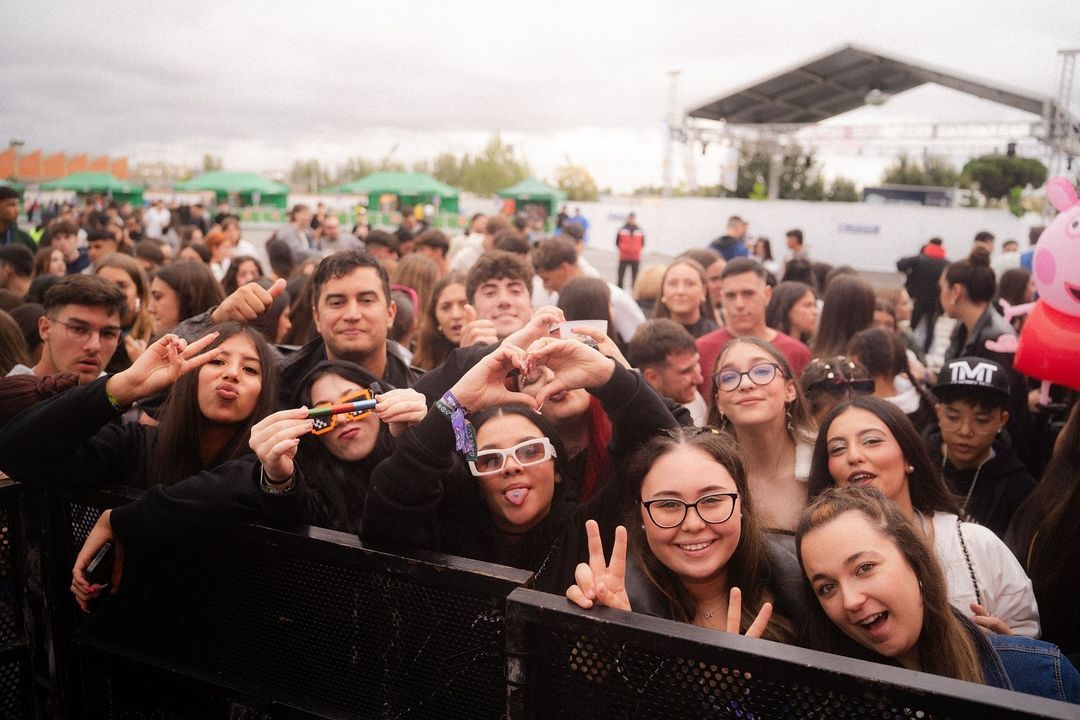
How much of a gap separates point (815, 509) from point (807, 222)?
24607 millimetres

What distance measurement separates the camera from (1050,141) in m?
19.6

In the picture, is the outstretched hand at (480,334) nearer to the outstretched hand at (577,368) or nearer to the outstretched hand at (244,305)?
the outstretched hand at (244,305)

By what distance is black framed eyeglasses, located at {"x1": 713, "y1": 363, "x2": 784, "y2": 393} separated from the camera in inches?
112

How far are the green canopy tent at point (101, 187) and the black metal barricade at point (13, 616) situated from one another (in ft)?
110

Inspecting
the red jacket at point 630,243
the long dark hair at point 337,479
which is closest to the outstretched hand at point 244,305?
the long dark hair at point 337,479

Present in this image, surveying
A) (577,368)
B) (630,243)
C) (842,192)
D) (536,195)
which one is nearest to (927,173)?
(842,192)

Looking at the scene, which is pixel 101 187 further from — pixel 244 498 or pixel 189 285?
pixel 244 498

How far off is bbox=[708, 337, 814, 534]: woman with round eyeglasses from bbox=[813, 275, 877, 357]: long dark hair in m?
1.91

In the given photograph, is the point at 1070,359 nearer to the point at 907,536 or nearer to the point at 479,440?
the point at 907,536

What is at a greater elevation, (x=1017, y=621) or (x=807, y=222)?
(x=807, y=222)

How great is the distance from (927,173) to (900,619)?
40913 millimetres

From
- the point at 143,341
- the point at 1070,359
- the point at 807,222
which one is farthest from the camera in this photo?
the point at 807,222

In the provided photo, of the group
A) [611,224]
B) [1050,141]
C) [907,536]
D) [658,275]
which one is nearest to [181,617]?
[907,536]

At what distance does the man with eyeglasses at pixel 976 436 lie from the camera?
308cm
